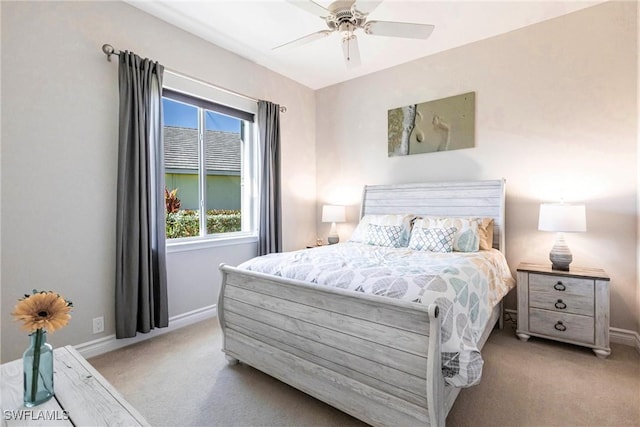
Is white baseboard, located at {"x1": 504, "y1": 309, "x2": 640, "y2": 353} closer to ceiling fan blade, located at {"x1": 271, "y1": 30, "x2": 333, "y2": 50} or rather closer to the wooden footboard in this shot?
the wooden footboard

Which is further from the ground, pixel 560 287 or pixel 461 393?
Answer: pixel 560 287

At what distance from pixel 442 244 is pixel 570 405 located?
131 cm

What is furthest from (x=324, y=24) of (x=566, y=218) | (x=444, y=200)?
(x=566, y=218)

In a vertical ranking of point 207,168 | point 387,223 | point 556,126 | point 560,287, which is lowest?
point 560,287

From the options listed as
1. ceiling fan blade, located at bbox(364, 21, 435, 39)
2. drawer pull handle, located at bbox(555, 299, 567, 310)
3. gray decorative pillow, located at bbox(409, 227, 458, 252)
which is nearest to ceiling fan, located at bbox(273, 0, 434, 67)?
ceiling fan blade, located at bbox(364, 21, 435, 39)

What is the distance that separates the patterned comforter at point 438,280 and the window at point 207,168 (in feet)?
4.48

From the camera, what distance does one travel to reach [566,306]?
2453mm

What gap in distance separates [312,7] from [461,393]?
2.66 meters

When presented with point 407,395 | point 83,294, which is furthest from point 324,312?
point 83,294

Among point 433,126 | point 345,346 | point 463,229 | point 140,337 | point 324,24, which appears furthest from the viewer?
point 433,126

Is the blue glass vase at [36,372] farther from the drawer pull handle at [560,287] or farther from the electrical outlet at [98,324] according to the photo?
the drawer pull handle at [560,287]

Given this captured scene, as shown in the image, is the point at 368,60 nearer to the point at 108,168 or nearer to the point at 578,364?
the point at 108,168

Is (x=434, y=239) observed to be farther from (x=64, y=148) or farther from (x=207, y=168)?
(x=64, y=148)

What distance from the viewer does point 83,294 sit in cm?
236
